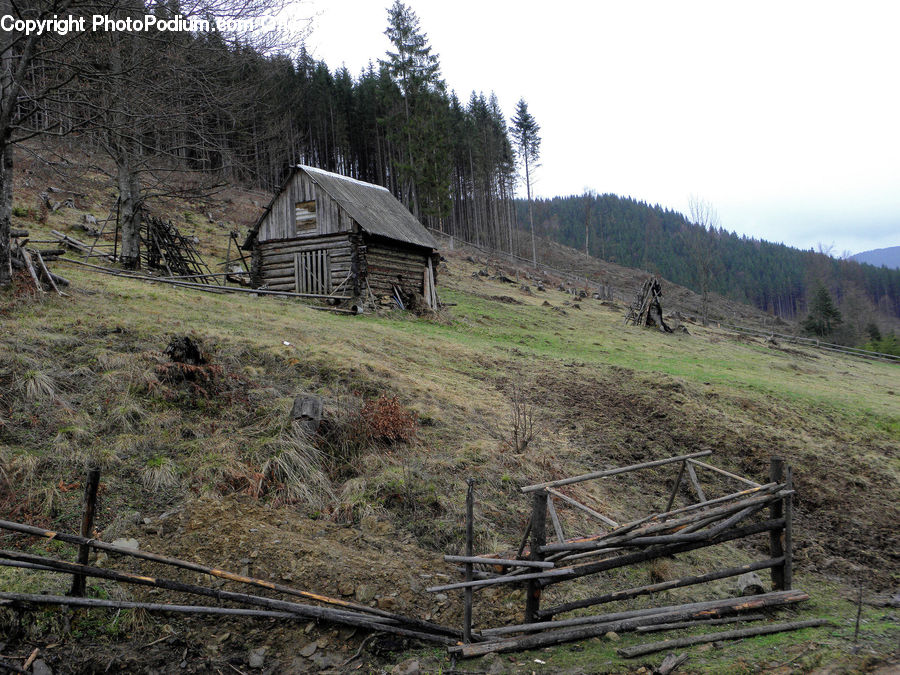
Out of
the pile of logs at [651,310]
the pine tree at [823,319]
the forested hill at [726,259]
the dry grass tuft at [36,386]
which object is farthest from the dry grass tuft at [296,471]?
the forested hill at [726,259]

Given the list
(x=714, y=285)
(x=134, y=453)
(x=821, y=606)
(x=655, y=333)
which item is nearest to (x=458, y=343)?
(x=134, y=453)

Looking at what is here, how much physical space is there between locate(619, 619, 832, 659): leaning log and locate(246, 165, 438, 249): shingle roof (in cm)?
1666

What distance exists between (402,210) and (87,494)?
2222 centimetres

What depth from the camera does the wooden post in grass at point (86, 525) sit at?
4.07 metres

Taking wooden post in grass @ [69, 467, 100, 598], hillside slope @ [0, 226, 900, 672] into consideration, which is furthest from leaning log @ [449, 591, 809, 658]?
wooden post in grass @ [69, 467, 100, 598]

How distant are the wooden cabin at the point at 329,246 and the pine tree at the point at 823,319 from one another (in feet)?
137

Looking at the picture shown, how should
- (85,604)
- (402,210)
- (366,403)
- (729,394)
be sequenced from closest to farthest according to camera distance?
1. (85,604)
2. (366,403)
3. (729,394)
4. (402,210)

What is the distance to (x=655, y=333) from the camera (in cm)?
2658

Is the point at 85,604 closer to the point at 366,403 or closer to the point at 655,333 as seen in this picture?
the point at 366,403

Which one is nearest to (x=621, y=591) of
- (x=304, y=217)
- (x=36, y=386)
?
(x=36, y=386)

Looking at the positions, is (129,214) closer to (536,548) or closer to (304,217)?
(304,217)

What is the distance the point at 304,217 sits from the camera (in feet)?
65.2

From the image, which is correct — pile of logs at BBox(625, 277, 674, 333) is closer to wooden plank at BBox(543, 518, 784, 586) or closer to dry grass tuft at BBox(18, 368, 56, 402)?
wooden plank at BBox(543, 518, 784, 586)

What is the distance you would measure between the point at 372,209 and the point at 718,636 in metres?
20.0
